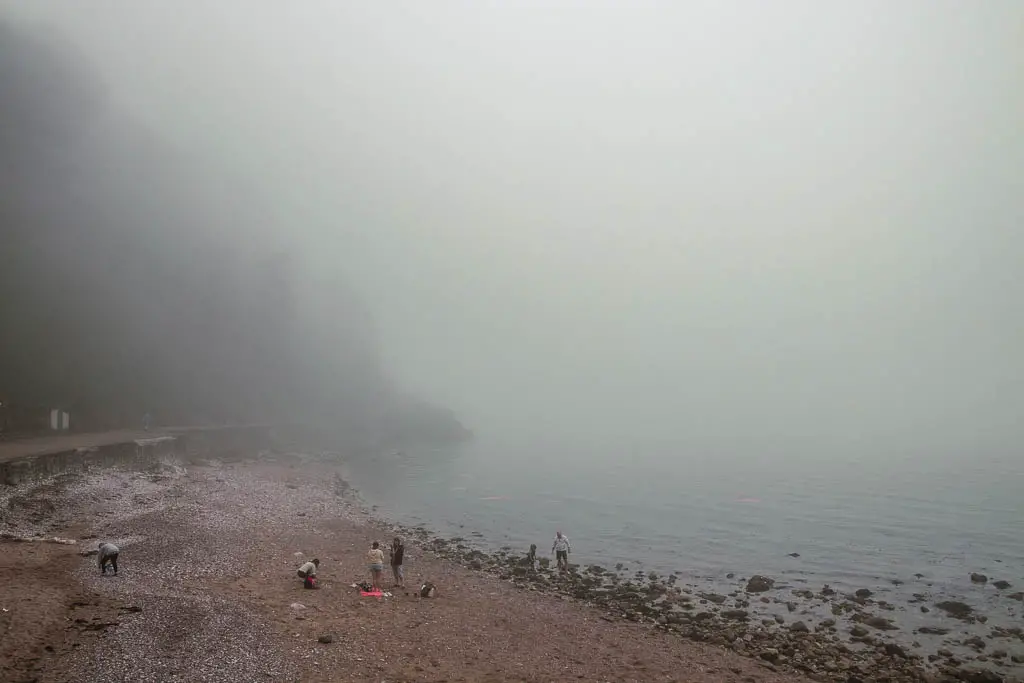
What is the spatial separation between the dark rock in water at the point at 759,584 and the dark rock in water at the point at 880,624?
18.1 ft

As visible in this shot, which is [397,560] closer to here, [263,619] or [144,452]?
[263,619]

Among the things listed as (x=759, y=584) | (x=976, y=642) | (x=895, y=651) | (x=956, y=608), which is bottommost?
(x=759, y=584)

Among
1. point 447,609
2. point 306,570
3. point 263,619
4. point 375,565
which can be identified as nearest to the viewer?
point 263,619

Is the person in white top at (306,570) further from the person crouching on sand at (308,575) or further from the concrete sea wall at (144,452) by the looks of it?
the concrete sea wall at (144,452)

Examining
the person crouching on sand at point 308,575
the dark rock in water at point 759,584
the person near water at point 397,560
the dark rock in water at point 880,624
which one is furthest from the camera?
the dark rock in water at point 759,584

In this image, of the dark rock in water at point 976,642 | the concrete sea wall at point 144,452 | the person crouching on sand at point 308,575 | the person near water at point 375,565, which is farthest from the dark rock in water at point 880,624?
the concrete sea wall at point 144,452

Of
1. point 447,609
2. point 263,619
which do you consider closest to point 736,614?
point 447,609

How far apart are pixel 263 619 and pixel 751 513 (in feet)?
156

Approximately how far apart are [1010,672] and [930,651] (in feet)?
7.96

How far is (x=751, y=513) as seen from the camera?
179 feet

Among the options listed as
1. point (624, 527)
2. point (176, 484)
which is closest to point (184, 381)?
point (176, 484)

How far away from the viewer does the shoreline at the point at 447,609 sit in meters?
18.2

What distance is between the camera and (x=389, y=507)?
51.9 metres

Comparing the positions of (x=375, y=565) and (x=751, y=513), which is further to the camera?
(x=751, y=513)
